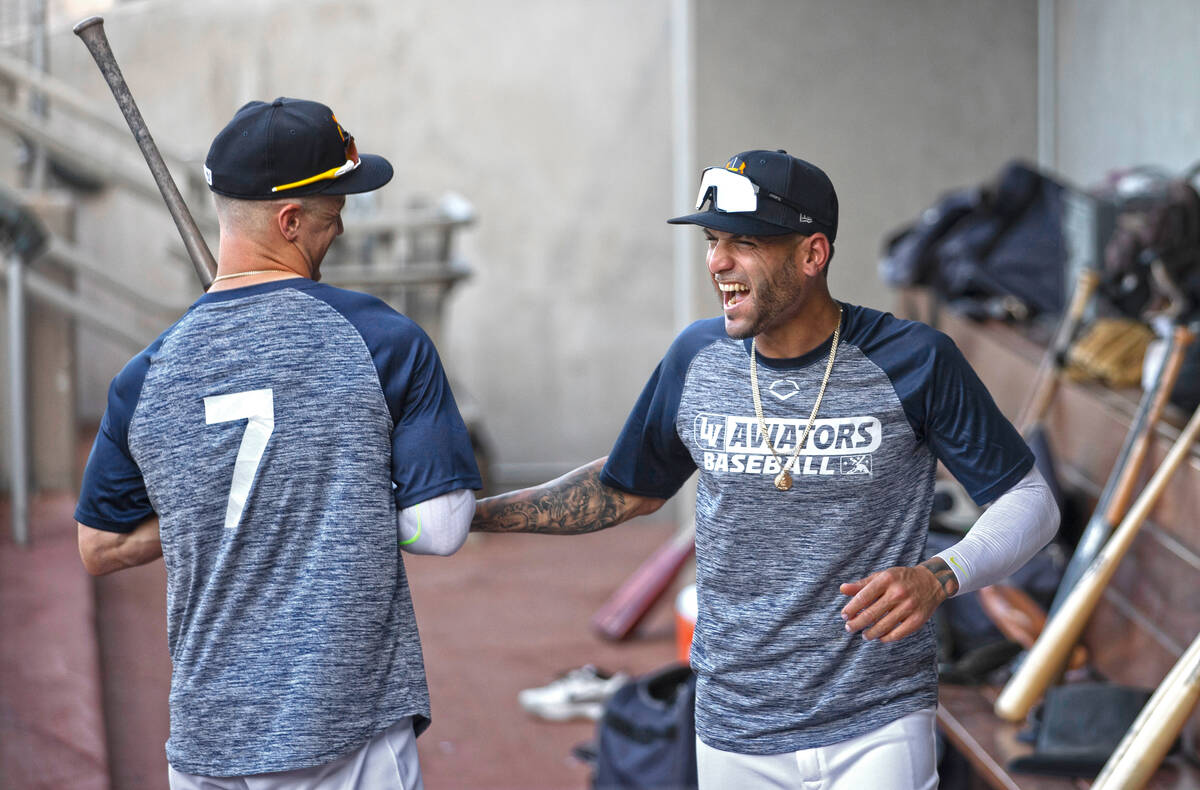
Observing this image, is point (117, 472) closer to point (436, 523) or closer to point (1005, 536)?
point (436, 523)

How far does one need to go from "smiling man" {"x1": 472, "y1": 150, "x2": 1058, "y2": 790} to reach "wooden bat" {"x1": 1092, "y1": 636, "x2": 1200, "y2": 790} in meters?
0.85

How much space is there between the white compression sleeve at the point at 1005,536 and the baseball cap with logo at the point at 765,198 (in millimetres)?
450

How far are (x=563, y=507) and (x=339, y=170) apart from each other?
0.64 metres

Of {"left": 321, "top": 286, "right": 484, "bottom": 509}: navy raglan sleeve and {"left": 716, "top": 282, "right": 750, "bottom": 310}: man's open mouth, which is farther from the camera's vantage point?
{"left": 716, "top": 282, "right": 750, "bottom": 310}: man's open mouth

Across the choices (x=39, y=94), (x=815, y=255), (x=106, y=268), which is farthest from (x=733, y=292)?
(x=39, y=94)

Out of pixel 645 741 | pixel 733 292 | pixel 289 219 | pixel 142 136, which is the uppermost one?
pixel 142 136

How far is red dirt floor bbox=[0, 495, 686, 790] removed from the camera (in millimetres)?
3566

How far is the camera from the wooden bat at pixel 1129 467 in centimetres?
334

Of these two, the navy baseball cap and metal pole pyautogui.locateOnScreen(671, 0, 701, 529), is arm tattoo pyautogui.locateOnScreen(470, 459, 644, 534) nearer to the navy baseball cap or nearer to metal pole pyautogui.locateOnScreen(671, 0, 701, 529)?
the navy baseball cap

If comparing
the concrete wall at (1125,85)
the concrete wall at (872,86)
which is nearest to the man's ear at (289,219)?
the concrete wall at (1125,85)

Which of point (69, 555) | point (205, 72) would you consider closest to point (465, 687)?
point (69, 555)

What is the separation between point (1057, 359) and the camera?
432 cm

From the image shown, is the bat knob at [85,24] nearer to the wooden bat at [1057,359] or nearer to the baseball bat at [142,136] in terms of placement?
the baseball bat at [142,136]

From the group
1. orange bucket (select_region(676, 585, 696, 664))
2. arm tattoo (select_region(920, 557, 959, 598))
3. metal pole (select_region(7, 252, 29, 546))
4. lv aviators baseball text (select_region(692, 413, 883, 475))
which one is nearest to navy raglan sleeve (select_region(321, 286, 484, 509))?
lv aviators baseball text (select_region(692, 413, 883, 475))
